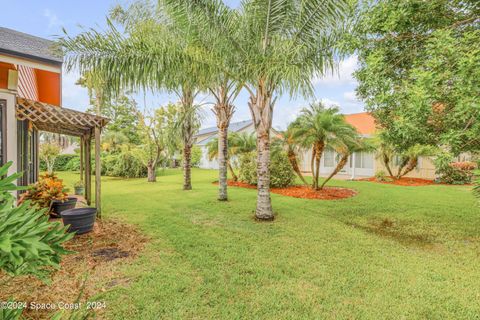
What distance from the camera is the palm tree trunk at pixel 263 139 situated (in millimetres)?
7232

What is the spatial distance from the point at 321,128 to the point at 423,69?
558 centimetres

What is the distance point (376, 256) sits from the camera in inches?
193

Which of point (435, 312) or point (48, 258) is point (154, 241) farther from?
point (435, 312)

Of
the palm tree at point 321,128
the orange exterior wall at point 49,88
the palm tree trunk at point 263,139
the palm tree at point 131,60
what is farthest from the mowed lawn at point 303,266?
the orange exterior wall at point 49,88

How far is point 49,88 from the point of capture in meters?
9.18

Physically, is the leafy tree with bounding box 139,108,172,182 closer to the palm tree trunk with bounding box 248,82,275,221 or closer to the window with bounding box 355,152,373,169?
the palm tree trunk with bounding box 248,82,275,221

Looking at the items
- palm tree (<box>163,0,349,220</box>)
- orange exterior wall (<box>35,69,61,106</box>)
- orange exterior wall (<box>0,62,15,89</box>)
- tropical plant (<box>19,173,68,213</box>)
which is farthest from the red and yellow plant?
palm tree (<box>163,0,349,220</box>)

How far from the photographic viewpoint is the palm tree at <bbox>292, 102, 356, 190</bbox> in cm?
1030

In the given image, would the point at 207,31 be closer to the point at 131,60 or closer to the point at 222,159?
the point at 131,60

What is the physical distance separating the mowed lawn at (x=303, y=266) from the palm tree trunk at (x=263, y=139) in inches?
21.4

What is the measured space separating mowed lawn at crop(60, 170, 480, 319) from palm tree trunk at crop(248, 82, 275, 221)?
0.54 metres

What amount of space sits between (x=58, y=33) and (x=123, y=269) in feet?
17.8

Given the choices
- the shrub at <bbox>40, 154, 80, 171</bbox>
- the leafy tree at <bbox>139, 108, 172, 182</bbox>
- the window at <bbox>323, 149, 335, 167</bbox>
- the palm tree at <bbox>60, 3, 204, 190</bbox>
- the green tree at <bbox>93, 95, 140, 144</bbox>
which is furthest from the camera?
the green tree at <bbox>93, 95, 140, 144</bbox>

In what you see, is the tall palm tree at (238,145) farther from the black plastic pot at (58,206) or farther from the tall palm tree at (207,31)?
the black plastic pot at (58,206)
